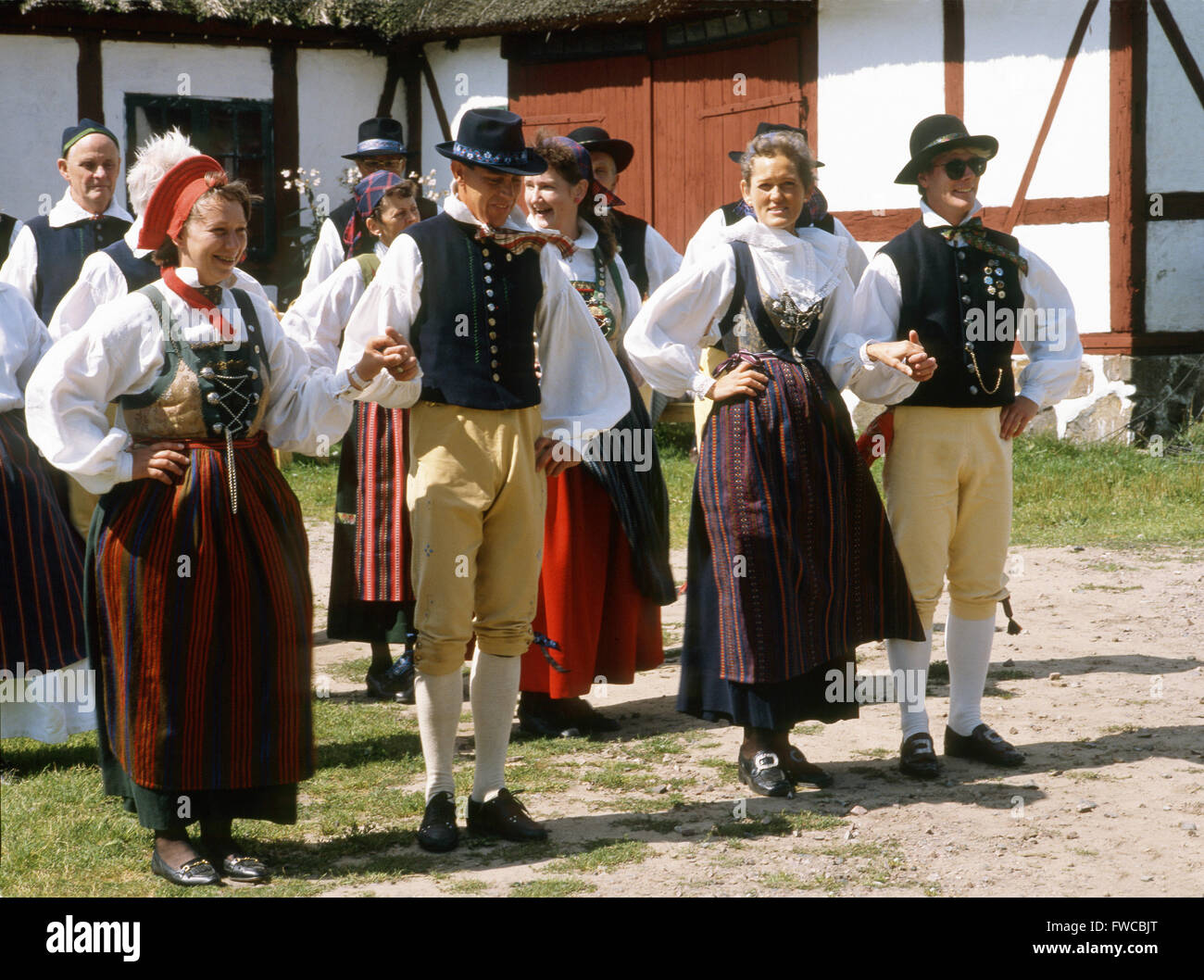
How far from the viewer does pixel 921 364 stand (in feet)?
14.2

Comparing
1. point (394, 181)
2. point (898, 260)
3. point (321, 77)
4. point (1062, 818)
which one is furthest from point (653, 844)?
point (321, 77)

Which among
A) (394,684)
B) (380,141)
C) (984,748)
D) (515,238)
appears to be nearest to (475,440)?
(515,238)

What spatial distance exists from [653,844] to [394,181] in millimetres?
2827

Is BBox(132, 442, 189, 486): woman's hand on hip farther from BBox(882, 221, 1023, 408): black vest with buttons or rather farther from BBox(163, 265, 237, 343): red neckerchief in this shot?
BBox(882, 221, 1023, 408): black vest with buttons

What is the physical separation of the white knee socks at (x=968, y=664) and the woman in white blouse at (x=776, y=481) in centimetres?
27

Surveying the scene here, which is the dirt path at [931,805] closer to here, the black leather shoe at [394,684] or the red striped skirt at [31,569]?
the black leather shoe at [394,684]

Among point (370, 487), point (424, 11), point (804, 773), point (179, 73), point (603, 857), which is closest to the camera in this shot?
point (603, 857)

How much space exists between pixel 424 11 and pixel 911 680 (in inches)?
407

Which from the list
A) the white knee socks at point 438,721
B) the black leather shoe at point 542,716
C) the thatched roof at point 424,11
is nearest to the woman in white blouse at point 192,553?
the white knee socks at point 438,721

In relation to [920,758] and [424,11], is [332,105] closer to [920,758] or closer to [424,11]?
[424,11]

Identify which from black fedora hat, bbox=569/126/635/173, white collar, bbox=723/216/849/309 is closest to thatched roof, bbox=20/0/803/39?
black fedora hat, bbox=569/126/635/173

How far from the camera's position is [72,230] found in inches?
240

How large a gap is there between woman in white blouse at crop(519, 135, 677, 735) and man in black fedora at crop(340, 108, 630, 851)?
1025mm

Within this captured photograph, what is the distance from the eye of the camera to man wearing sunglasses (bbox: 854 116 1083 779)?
15.3 feet
